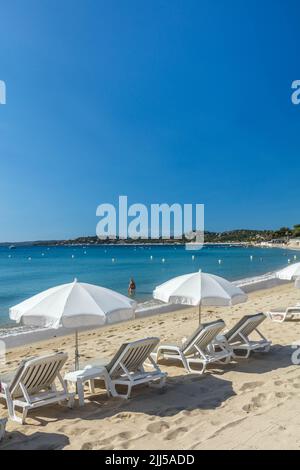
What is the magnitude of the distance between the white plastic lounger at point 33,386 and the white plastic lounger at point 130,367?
69cm

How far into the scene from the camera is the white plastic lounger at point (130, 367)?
584 cm

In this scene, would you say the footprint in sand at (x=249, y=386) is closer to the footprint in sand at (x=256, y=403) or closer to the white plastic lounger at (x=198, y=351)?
the footprint in sand at (x=256, y=403)

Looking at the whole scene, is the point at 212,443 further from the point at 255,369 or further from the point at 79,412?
the point at 255,369

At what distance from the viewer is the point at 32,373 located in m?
5.17

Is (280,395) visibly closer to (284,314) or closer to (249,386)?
(249,386)

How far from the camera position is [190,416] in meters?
5.07

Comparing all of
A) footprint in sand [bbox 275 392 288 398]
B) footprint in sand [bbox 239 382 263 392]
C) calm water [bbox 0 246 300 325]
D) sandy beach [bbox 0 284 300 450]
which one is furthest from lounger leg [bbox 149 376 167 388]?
calm water [bbox 0 246 300 325]

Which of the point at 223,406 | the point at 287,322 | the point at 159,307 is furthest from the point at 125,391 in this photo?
the point at 159,307

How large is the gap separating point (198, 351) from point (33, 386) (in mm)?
3004

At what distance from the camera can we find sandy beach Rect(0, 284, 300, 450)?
14.4ft

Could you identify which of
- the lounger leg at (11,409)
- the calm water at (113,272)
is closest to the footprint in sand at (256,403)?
the lounger leg at (11,409)

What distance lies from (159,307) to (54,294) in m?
12.2

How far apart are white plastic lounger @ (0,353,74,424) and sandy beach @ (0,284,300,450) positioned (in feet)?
0.63

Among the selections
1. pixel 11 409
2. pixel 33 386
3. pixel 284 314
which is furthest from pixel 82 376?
pixel 284 314
